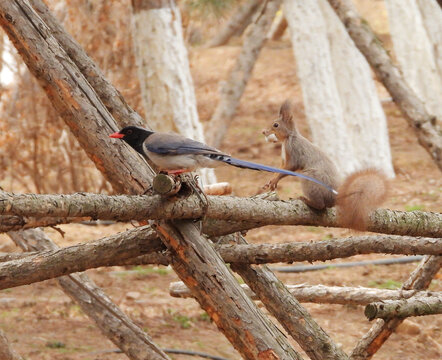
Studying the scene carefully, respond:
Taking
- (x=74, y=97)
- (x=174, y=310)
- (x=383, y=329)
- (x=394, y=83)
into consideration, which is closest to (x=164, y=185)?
(x=74, y=97)

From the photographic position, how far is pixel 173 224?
371 centimetres

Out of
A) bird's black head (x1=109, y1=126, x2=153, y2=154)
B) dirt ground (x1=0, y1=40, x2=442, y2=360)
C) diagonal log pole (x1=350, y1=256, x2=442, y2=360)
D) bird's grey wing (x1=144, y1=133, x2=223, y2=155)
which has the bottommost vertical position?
dirt ground (x1=0, y1=40, x2=442, y2=360)

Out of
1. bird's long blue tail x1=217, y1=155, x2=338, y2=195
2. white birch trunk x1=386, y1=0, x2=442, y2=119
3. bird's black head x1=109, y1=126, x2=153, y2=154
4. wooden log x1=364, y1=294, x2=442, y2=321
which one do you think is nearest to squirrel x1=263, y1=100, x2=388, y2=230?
bird's long blue tail x1=217, y1=155, x2=338, y2=195

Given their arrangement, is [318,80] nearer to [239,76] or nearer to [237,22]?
[239,76]

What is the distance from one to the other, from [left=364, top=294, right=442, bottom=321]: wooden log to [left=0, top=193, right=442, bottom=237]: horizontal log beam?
345 millimetres

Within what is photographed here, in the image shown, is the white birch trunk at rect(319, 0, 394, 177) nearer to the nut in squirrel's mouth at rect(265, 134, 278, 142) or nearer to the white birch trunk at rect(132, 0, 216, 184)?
the white birch trunk at rect(132, 0, 216, 184)

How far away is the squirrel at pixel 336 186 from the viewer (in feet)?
13.1

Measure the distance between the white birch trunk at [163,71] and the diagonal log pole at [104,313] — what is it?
255 centimetres

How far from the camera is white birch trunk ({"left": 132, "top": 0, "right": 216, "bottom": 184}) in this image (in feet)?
26.2

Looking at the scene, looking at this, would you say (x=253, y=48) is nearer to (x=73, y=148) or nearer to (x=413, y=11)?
(x=73, y=148)

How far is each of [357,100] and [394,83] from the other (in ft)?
19.2

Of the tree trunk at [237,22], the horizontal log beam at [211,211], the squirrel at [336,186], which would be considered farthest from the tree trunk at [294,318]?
the tree trunk at [237,22]

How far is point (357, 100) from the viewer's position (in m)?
12.1

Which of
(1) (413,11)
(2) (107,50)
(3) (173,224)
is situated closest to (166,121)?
(2) (107,50)
